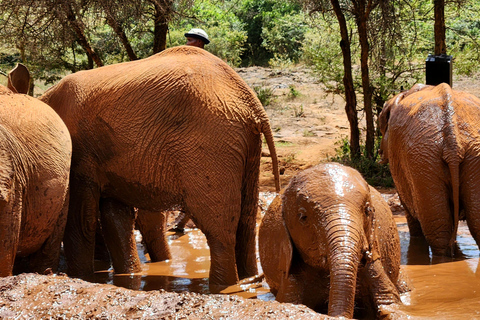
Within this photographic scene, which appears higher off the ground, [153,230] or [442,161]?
[442,161]

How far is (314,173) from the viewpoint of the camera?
4.45 meters

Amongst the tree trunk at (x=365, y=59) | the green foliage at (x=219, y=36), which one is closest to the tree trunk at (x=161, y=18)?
the tree trunk at (x=365, y=59)

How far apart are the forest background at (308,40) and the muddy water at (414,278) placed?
4.00 meters

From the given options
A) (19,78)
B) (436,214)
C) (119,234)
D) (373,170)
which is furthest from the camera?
(373,170)

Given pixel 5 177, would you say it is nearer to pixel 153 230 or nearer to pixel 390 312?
pixel 390 312

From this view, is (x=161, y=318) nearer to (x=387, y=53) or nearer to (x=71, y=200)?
(x=71, y=200)

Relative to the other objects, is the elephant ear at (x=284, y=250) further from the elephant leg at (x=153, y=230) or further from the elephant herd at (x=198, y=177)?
the elephant leg at (x=153, y=230)

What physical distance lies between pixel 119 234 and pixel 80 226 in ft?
1.24

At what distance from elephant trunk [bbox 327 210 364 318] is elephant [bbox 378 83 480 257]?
121 inches

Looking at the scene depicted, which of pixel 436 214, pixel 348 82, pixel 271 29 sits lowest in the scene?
pixel 436 214

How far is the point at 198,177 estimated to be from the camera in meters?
6.12

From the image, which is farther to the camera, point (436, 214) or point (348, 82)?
point (348, 82)

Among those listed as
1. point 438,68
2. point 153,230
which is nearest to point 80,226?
point 153,230

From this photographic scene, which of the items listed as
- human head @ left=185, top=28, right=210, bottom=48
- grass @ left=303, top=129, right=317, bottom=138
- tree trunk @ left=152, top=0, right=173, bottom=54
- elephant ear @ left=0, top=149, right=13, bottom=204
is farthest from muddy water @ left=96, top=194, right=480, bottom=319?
grass @ left=303, top=129, right=317, bottom=138
